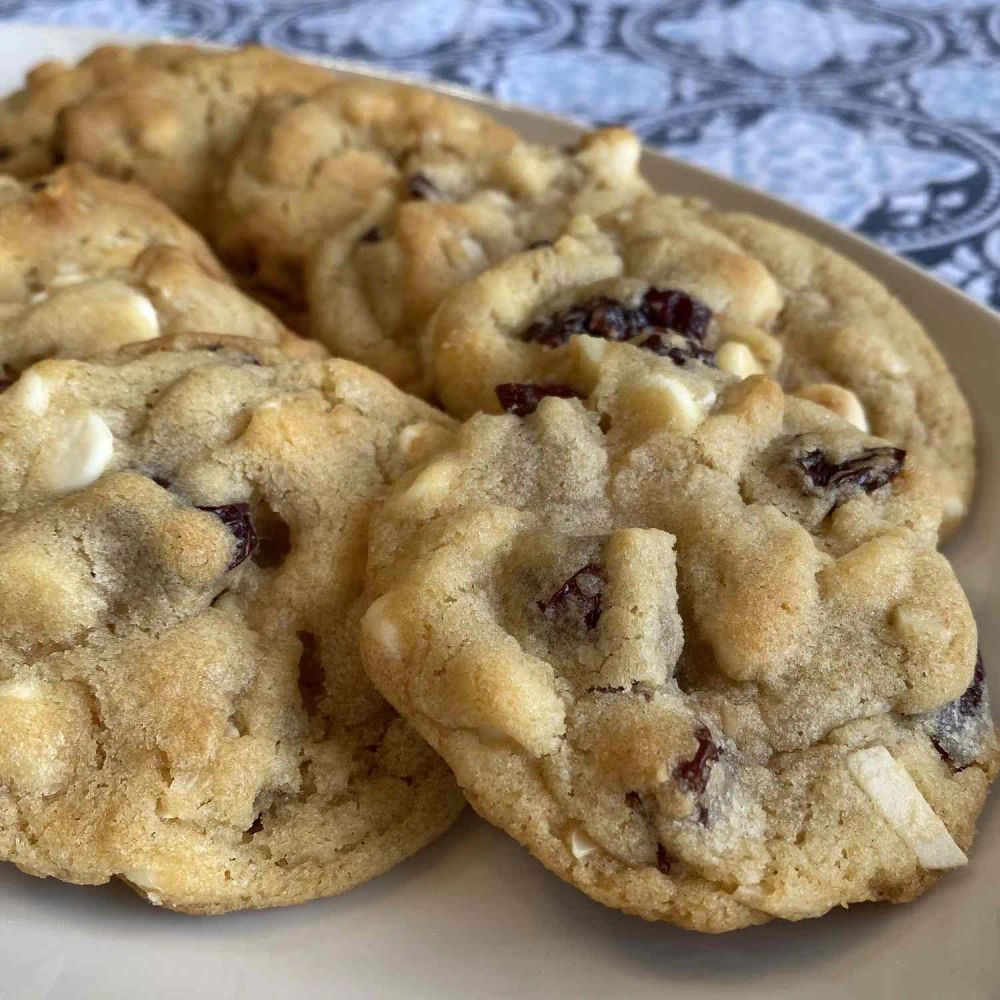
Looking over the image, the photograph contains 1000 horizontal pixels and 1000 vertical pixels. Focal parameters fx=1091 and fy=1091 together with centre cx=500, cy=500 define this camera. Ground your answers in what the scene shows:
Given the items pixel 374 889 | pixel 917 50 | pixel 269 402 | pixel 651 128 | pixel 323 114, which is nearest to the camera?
pixel 374 889

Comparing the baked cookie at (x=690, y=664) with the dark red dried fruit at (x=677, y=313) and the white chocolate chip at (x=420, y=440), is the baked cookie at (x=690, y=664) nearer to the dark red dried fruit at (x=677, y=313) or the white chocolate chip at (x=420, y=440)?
the white chocolate chip at (x=420, y=440)

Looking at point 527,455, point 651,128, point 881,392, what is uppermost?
point 527,455

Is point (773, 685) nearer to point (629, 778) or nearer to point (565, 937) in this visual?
point (629, 778)

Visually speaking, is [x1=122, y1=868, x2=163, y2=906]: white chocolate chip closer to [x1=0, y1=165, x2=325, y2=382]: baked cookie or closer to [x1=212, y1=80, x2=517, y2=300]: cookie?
[x1=0, y1=165, x2=325, y2=382]: baked cookie

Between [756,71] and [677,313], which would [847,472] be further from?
[756,71]

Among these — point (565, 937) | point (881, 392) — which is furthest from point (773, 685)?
point (881, 392)

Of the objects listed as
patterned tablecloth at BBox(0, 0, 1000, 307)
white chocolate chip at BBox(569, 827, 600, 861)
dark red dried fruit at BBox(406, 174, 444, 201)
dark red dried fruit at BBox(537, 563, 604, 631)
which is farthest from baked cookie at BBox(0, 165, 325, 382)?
patterned tablecloth at BBox(0, 0, 1000, 307)

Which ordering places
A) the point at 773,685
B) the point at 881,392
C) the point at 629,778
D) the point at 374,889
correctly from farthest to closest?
the point at 881,392 → the point at 374,889 → the point at 773,685 → the point at 629,778
